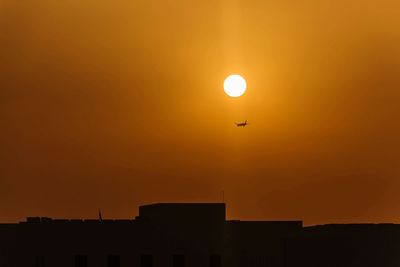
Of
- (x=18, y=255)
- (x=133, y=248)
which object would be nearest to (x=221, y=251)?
(x=133, y=248)

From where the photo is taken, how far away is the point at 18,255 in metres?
75.6

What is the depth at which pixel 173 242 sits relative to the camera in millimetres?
73125

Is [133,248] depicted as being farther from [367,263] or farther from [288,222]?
[367,263]

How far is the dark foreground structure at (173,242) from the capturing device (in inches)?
2864

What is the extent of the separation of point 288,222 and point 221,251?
748cm

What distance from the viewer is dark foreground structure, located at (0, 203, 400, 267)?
239 feet

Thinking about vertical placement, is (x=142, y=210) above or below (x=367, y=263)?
above

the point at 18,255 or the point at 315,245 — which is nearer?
the point at 315,245

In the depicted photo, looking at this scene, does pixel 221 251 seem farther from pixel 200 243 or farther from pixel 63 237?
pixel 63 237

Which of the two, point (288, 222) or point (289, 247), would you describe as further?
point (288, 222)

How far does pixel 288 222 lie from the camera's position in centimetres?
7700

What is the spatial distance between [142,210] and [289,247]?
531 inches

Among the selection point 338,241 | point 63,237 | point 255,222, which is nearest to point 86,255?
point 63,237

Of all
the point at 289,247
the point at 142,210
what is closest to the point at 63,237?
the point at 142,210
